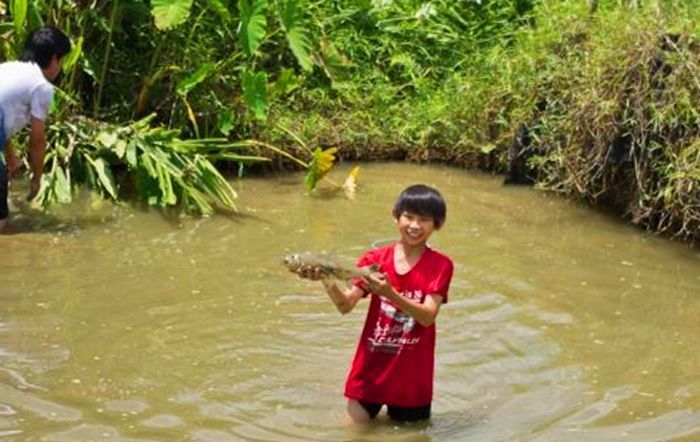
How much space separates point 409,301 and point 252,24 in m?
4.86

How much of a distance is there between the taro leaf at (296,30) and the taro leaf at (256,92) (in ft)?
1.58

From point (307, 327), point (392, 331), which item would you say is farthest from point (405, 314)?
point (307, 327)

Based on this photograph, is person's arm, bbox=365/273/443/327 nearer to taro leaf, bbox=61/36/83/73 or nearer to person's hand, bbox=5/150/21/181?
person's hand, bbox=5/150/21/181

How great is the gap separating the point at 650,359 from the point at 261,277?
2350 millimetres

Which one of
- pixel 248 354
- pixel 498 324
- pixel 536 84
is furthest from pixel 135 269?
pixel 536 84

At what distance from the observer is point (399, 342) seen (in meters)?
4.93

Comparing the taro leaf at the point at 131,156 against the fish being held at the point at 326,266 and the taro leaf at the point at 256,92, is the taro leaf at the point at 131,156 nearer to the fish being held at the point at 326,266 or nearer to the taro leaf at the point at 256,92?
the taro leaf at the point at 256,92

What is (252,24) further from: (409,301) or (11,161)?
(409,301)

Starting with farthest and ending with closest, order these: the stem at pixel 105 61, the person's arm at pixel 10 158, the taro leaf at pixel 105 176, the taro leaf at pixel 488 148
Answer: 1. the taro leaf at pixel 488 148
2. the stem at pixel 105 61
3. the taro leaf at pixel 105 176
4. the person's arm at pixel 10 158

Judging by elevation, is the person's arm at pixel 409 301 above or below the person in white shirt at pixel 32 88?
below

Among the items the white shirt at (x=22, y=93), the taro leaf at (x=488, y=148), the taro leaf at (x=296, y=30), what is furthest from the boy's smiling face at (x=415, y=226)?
the taro leaf at (x=488, y=148)

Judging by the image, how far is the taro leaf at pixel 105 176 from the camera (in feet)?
28.7

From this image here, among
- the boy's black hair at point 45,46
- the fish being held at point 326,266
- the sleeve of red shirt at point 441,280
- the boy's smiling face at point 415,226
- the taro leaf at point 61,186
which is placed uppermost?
the boy's black hair at point 45,46

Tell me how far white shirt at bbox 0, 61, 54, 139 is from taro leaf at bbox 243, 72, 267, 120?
70.5 inches
